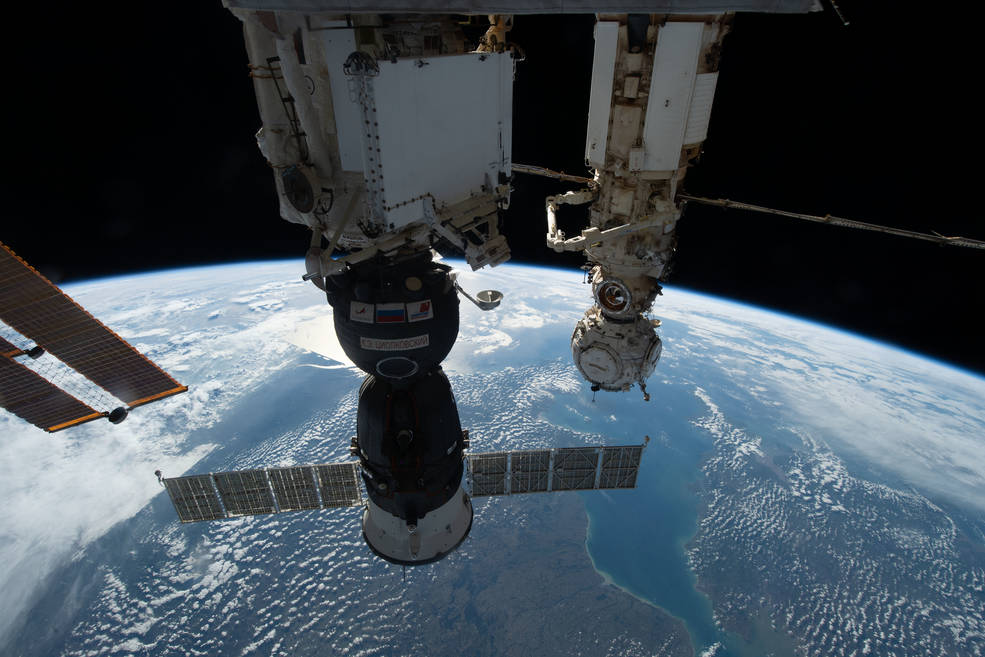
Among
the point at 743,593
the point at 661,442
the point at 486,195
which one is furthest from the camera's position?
the point at 661,442

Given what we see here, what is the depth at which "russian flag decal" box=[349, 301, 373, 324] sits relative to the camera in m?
4.98

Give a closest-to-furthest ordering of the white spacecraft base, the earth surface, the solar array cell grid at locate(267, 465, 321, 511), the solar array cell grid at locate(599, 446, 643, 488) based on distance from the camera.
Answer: the white spacecraft base
the solar array cell grid at locate(267, 465, 321, 511)
the solar array cell grid at locate(599, 446, 643, 488)
the earth surface

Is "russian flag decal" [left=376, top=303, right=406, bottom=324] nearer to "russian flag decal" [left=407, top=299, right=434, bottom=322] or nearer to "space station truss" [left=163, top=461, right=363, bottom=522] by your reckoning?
"russian flag decal" [left=407, top=299, right=434, bottom=322]

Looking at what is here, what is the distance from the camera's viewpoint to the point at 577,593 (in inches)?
529

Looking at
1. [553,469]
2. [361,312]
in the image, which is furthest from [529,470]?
[361,312]

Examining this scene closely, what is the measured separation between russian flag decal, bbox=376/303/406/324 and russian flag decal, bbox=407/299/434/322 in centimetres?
9

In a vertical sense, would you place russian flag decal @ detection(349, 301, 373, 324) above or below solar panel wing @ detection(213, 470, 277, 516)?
above

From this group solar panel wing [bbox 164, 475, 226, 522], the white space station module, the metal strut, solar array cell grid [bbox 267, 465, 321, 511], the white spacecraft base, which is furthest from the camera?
solar array cell grid [bbox 267, 465, 321, 511]

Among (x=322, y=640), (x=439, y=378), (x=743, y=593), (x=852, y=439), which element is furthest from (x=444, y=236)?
(x=852, y=439)

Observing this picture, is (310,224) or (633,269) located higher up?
(310,224)

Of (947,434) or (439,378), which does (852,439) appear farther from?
(439,378)

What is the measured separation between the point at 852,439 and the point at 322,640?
24.6 m

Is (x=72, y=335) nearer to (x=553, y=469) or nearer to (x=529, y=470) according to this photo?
(x=529, y=470)

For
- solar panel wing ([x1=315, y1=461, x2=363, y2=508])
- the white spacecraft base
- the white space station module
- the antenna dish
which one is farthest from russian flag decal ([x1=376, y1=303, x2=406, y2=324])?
solar panel wing ([x1=315, y1=461, x2=363, y2=508])
